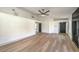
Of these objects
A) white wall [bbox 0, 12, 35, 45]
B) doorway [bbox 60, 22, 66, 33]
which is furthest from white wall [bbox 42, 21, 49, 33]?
white wall [bbox 0, 12, 35, 45]

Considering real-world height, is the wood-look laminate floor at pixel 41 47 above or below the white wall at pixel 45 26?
below

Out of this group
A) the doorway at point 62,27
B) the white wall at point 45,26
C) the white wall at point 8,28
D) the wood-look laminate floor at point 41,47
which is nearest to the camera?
the wood-look laminate floor at point 41,47

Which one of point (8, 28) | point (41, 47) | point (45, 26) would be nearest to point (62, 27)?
point (45, 26)

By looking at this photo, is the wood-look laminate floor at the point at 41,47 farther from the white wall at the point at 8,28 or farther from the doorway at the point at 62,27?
the doorway at the point at 62,27

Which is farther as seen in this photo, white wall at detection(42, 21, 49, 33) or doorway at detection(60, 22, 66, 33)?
doorway at detection(60, 22, 66, 33)

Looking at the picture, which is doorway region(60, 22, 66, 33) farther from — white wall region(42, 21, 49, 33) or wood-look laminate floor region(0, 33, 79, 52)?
wood-look laminate floor region(0, 33, 79, 52)

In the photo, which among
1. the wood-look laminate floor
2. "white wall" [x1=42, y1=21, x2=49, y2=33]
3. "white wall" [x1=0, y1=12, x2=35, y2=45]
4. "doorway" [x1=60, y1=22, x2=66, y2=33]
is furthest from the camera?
"doorway" [x1=60, y1=22, x2=66, y2=33]

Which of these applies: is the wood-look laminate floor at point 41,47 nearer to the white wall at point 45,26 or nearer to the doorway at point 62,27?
the white wall at point 45,26

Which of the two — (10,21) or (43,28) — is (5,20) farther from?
(43,28)

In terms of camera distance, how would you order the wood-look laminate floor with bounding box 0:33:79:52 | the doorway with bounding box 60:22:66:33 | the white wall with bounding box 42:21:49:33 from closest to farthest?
1. the wood-look laminate floor with bounding box 0:33:79:52
2. the white wall with bounding box 42:21:49:33
3. the doorway with bounding box 60:22:66:33

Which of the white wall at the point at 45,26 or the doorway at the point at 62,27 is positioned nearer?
the white wall at the point at 45,26

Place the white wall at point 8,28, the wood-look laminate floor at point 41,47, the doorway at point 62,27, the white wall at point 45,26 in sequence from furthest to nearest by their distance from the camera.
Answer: the doorway at point 62,27 → the white wall at point 45,26 → the white wall at point 8,28 → the wood-look laminate floor at point 41,47

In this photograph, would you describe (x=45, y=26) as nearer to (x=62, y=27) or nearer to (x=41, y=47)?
(x=62, y=27)

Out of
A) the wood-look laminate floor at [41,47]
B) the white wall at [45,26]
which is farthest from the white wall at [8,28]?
the white wall at [45,26]
